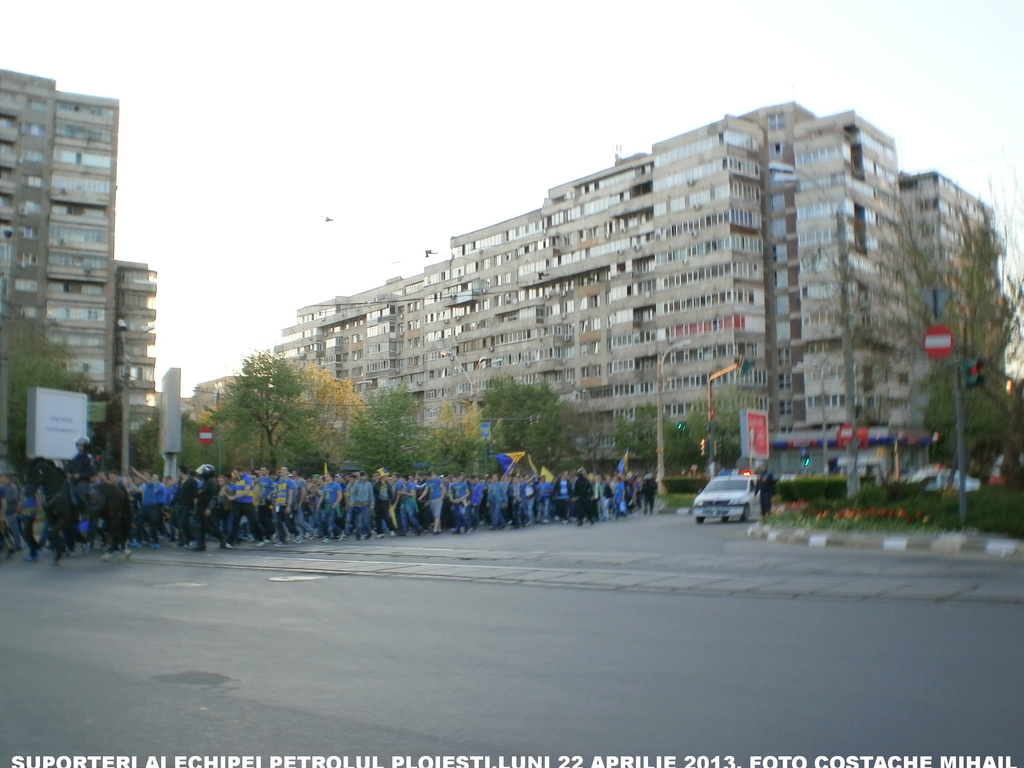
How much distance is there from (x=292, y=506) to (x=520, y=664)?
1803 centimetres

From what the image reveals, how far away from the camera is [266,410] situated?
66.4 m

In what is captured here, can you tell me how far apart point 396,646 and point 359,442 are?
2621 inches

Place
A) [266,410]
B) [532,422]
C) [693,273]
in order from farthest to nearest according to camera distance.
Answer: [693,273]
[532,422]
[266,410]

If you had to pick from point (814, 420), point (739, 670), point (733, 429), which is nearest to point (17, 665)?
point (739, 670)

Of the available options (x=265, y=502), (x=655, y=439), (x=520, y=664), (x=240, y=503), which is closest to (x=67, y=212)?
(x=655, y=439)

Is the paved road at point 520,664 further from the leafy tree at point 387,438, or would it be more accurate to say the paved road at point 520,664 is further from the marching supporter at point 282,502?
the leafy tree at point 387,438

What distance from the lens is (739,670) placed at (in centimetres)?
707

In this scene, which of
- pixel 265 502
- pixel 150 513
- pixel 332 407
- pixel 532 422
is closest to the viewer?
pixel 150 513

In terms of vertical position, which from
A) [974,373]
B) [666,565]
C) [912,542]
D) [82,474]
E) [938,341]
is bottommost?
[666,565]

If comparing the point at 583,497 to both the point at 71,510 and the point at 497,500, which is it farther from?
the point at 71,510

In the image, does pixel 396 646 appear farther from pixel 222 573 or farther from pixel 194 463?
pixel 194 463

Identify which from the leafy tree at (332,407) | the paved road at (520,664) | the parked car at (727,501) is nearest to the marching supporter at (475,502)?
the parked car at (727,501)

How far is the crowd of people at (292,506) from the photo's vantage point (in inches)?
830

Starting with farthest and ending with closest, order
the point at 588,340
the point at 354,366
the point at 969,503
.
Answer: the point at 354,366 → the point at 588,340 → the point at 969,503
